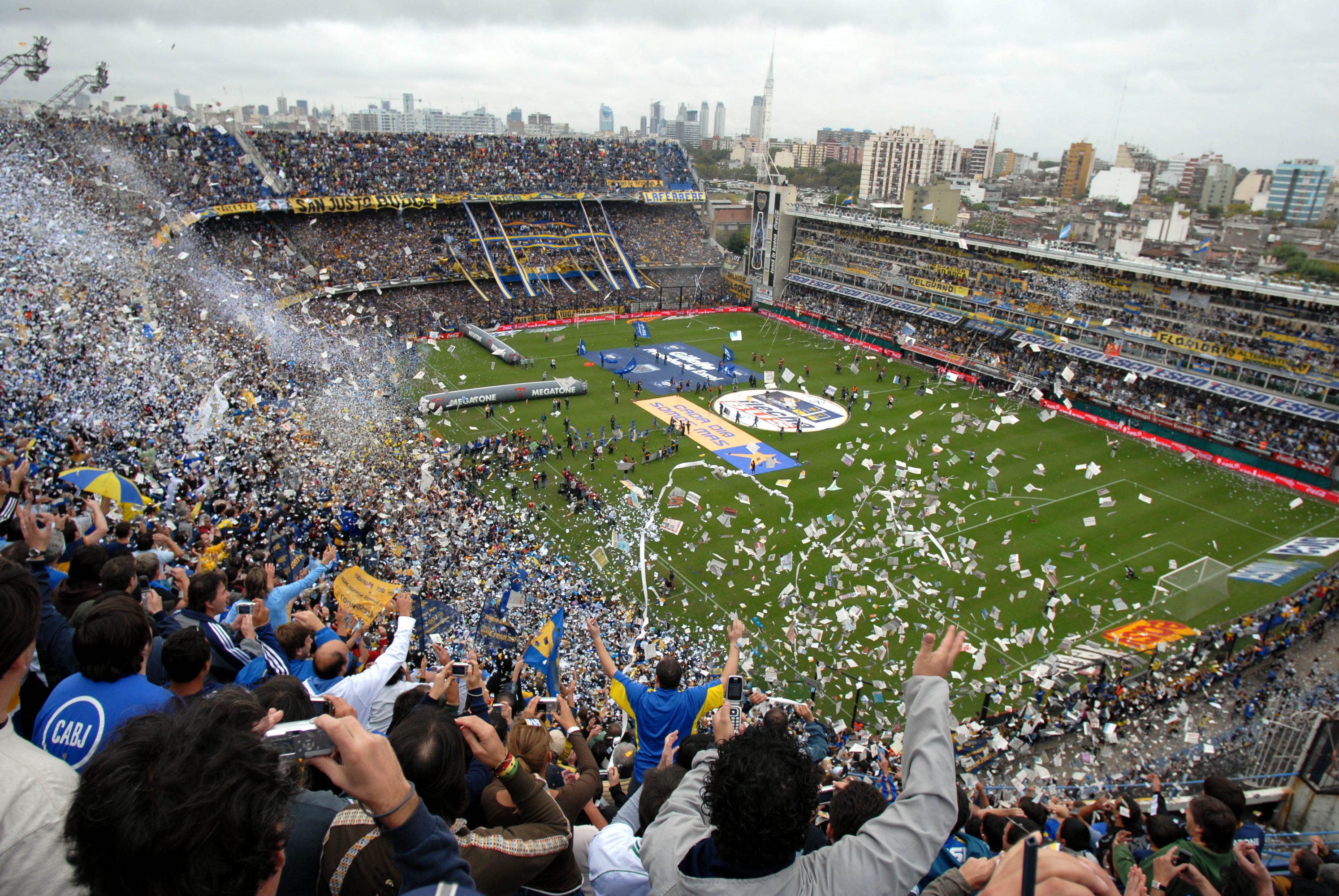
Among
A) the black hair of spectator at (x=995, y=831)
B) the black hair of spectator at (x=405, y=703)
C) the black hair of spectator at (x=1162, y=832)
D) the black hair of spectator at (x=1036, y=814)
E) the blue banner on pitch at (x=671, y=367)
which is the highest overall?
the black hair of spectator at (x=405, y=703)

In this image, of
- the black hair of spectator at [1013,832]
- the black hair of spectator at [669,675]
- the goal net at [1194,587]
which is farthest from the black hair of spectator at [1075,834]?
the goal net at [1194,587]

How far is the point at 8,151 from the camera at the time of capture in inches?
1421

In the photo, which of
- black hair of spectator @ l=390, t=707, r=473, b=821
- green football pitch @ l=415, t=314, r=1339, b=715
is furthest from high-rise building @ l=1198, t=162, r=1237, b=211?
black hair of spectator @ l=390, t=707, r=473, b=821

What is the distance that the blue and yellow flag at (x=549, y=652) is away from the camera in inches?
452

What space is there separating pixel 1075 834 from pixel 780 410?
32.6 m

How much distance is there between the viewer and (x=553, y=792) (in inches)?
201

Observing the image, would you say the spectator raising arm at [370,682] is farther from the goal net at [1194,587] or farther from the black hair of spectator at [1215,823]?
the goal net at [1194,587]

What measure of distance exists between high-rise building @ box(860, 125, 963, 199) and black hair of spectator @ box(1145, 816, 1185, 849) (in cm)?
13339

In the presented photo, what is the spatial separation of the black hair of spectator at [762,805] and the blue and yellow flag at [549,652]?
8.88m

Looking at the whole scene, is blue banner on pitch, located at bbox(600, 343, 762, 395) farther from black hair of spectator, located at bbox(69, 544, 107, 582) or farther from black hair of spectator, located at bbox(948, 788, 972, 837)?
black hair of spectator, located at bbox(948, 788, 972, 837)

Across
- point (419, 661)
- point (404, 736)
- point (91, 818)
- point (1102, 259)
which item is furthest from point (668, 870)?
point (1102, 259)

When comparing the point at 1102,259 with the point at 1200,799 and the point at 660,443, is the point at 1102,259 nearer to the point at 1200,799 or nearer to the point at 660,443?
the point at 660,443

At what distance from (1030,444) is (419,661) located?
1180 inches

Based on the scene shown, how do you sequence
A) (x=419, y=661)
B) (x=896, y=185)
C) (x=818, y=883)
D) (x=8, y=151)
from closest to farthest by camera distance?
(x=818, y=883)
(x=419, y=661)
(x=8, y=151)
(x=896, y=185)
